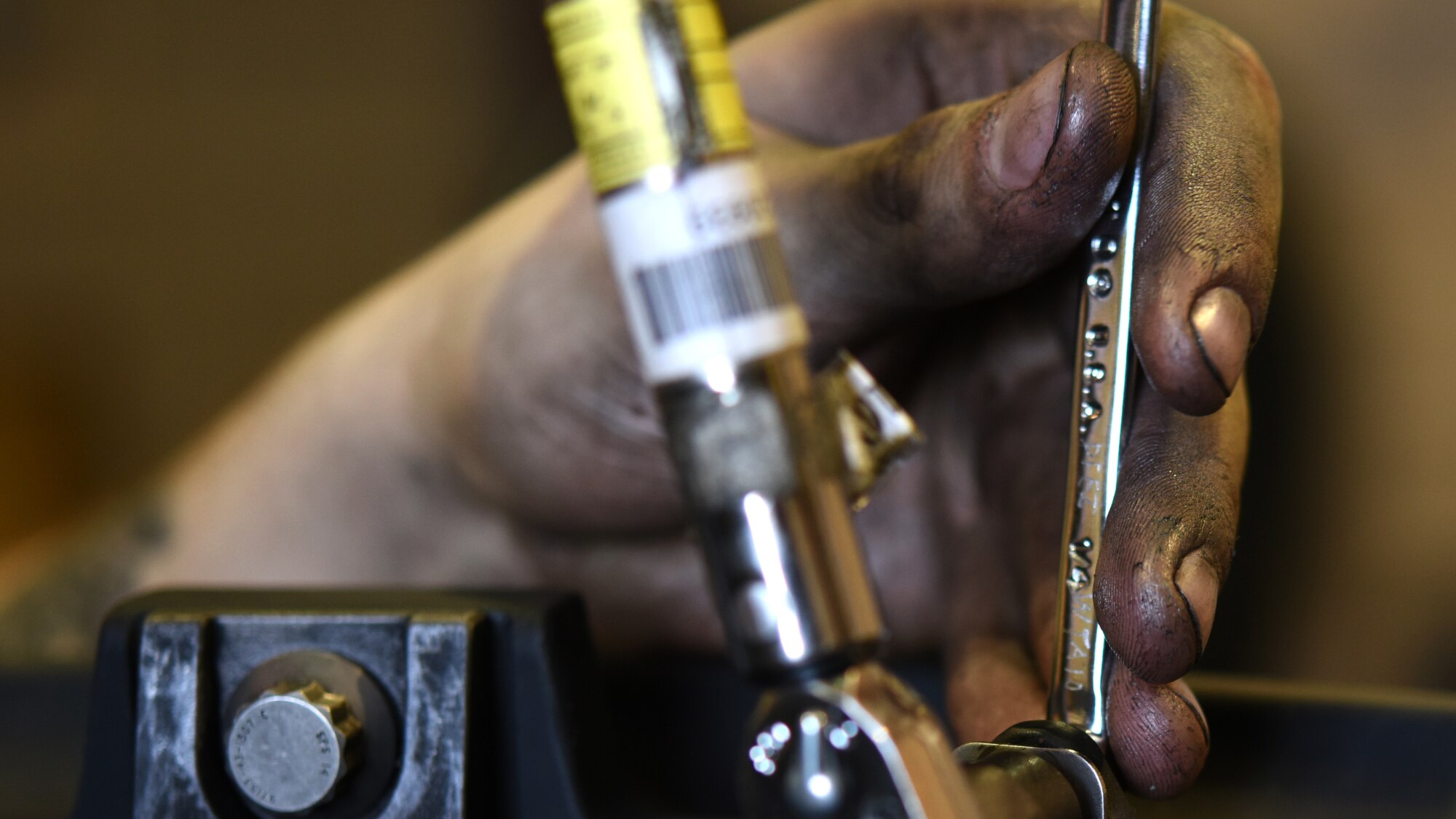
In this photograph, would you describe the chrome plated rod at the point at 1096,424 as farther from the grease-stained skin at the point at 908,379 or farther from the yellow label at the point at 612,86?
the yellow label at the point at 612,86

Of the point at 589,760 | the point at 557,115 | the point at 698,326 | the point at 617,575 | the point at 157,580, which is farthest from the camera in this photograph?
the point at 557,115

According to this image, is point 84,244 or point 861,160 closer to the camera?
point 861,160

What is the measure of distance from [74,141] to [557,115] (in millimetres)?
753

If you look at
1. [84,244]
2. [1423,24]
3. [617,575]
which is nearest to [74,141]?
[84,244]

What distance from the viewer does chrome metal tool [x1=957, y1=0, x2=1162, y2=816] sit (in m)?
0.29

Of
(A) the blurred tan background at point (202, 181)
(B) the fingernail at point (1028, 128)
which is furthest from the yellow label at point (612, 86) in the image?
(A) the blurred tan background at point (202, 181)

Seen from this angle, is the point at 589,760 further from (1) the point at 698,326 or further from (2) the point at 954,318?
(2) the point at 954,318

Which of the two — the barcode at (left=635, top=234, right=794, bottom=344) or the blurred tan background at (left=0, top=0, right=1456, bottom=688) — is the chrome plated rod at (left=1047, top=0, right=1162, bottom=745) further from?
the blurred tan background at (left=0, top=0, right=1456, bottom=688)

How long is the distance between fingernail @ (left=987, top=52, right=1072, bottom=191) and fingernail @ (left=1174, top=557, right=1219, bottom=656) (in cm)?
11

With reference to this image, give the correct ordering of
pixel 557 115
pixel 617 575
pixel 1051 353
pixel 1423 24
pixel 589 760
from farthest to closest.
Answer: pixel 557 115, pixel 1423 24, pixel 617 575, pixel 1051 353, pixel 589 760

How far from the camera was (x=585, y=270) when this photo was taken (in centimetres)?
58

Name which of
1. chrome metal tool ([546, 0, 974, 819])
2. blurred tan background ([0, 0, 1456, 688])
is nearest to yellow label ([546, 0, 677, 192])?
chrome metal tool ([546, 0, 974, 819])

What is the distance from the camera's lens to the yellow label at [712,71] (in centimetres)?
21

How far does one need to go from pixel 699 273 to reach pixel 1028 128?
0.40 ft
